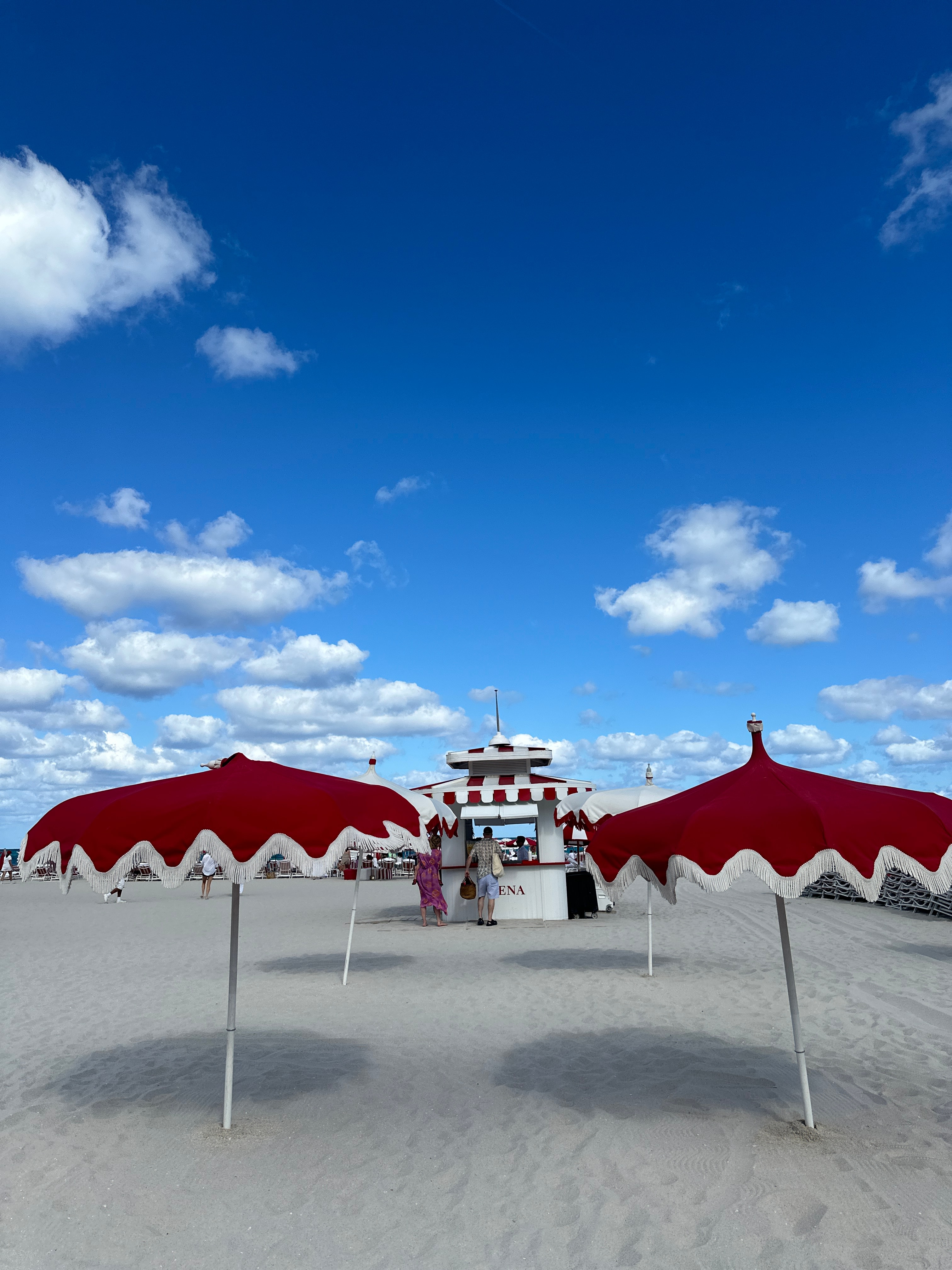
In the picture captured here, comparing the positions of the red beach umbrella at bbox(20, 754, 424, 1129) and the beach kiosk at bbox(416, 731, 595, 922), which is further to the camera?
the beach kiosk at bbox(416, 731, 595, 922)

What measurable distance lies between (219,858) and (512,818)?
13.4m

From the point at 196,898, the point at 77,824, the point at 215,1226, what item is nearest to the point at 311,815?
the point at 77,824

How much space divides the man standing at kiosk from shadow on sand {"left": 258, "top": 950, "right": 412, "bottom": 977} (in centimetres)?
353

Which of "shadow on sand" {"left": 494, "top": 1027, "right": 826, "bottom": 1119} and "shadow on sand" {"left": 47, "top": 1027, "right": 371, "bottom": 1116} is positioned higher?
"shadow on sand" {"left": 494, "top": 1027, "right": 826, "bottom": 1119}

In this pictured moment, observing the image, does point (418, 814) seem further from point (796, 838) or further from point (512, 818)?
point (512, 818)

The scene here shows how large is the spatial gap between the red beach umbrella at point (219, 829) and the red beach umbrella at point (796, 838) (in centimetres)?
160

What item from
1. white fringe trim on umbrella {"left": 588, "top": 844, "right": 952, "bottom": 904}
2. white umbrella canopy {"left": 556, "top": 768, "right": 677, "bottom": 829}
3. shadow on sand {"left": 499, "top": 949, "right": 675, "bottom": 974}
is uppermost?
white umbrella canopy {"left": 556, "top": 768, "right": 677, "bottom": 829}

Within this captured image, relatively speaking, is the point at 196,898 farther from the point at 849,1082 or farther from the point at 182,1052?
the point at 849,1082

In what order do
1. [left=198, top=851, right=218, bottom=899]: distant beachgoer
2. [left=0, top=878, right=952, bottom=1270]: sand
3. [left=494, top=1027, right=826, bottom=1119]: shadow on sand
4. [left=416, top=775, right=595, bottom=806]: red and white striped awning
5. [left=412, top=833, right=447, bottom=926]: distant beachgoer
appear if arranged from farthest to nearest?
[left=198, top=851, right=218, bottom=899]: distant beachgoer < [left=412, top=833, right=447, bottom=926]: distant beachgoer < [left=416, top=775, right=595, bottom=806]: red and white striped awning < [left=494, top=1027, right=826, bottom=1119]: shadow on sand < [left=0, top=878, right=952, bottom=1270]: sand

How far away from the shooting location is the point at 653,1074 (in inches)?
261

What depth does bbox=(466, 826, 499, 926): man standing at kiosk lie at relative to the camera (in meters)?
16.9

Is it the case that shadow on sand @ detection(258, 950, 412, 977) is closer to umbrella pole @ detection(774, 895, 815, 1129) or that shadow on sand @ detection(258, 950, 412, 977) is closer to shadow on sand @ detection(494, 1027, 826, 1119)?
shadow on sand @ detection(494, 1027, 826, 1119)

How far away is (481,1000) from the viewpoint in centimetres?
962

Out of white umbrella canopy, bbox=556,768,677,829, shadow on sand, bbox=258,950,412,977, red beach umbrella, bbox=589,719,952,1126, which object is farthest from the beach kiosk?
red beach umbrella, bbox=589,719,952,1126
